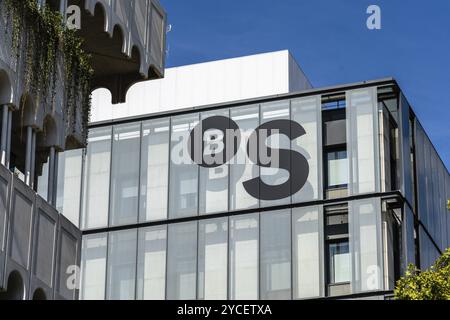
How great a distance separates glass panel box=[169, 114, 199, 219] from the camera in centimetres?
5322

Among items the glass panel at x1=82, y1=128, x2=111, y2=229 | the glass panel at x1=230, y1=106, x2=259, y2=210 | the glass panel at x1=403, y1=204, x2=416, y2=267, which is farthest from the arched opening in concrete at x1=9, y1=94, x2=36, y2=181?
the glass panel at x1=82, y1=128, x2=111, y2=229

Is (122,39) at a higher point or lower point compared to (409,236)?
lower

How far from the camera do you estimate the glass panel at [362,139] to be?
50.8m

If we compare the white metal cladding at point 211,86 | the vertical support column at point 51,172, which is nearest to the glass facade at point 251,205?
the white metal cladding at point 211,86

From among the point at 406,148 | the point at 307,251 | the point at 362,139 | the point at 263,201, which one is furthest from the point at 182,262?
the point at 406,148

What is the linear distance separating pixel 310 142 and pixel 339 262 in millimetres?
5188

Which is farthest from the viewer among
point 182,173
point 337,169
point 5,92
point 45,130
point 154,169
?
point 154,169

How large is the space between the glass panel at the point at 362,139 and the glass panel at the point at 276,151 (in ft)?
8.38

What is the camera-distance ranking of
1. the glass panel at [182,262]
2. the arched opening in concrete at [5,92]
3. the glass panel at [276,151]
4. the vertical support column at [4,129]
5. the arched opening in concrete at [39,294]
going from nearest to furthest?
the vertical support column at [4,129]
the arched opening in concrete at [5,92]
the arched opening in concrete at [39,294]
the glass panel at [276,151]
the glass panel at [182,262]

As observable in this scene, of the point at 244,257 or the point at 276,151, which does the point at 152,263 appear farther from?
the point at 276,151

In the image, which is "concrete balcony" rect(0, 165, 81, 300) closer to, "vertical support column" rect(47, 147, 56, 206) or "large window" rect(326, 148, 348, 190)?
"vertical support column" rect(47, 147, 56, 206)

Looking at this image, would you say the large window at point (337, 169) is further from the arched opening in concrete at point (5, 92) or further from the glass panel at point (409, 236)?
the arched opening in concrete at point (5, 92)

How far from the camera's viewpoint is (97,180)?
180 ft

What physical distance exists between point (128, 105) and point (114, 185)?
6.58m
